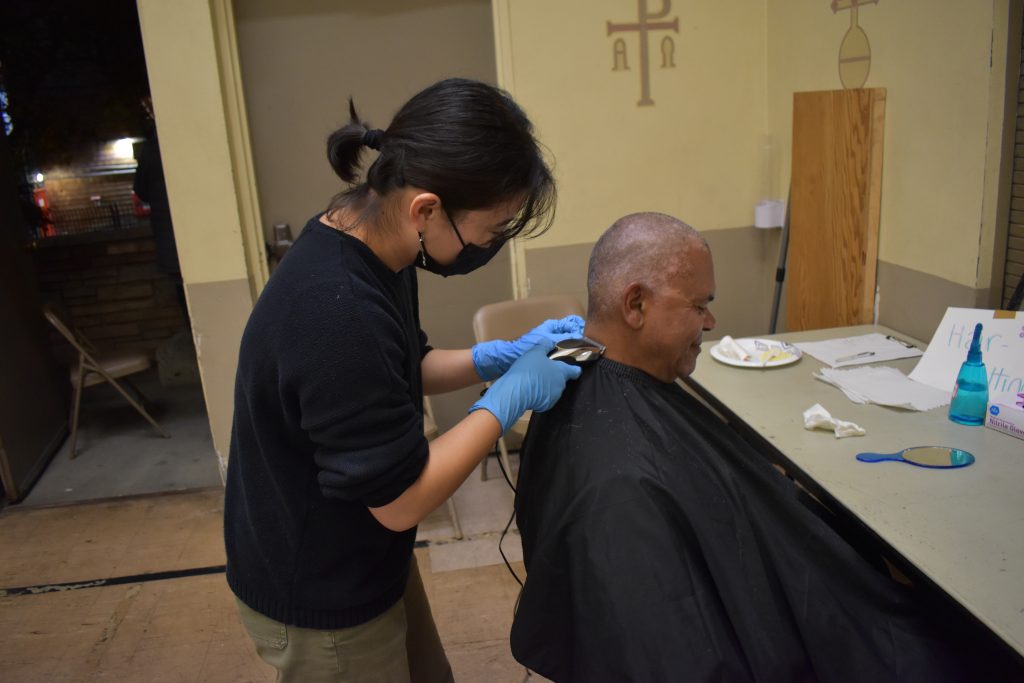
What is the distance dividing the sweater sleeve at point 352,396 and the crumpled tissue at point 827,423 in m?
1.03

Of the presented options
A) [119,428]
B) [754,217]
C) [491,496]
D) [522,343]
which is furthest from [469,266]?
[119,428]

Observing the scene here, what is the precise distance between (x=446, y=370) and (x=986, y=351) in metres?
1.24

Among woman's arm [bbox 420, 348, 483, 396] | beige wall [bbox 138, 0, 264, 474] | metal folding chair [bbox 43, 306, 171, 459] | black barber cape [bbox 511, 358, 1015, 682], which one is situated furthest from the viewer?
metal folding chair [bbox 43, 306, 171, 459]

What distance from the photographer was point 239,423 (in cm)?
116

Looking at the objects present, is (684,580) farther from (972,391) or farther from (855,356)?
(855,356)

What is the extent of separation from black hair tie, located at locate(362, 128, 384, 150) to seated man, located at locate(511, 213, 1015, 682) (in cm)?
Result: 48

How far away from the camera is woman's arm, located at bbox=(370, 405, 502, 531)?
1.12m

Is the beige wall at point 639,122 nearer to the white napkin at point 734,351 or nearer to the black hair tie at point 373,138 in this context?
the white napkin at point 734,351

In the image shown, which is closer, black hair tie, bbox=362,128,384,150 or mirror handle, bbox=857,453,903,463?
black hair tie, bbox=362,128,384,150

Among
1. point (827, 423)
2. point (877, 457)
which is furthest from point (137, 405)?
point (877, 457)

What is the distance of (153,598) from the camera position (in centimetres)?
257

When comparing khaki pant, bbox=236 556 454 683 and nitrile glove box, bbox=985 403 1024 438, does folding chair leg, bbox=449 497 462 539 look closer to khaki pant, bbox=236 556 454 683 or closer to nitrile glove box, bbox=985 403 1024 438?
khaki pant, bbox=236 556 454 683

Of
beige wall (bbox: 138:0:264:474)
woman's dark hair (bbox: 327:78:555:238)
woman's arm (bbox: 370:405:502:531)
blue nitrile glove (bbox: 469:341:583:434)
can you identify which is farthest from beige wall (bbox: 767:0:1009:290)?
beige wall (bbox: 138:0:264:474)

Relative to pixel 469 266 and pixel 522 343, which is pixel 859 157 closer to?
pixel 522 343
